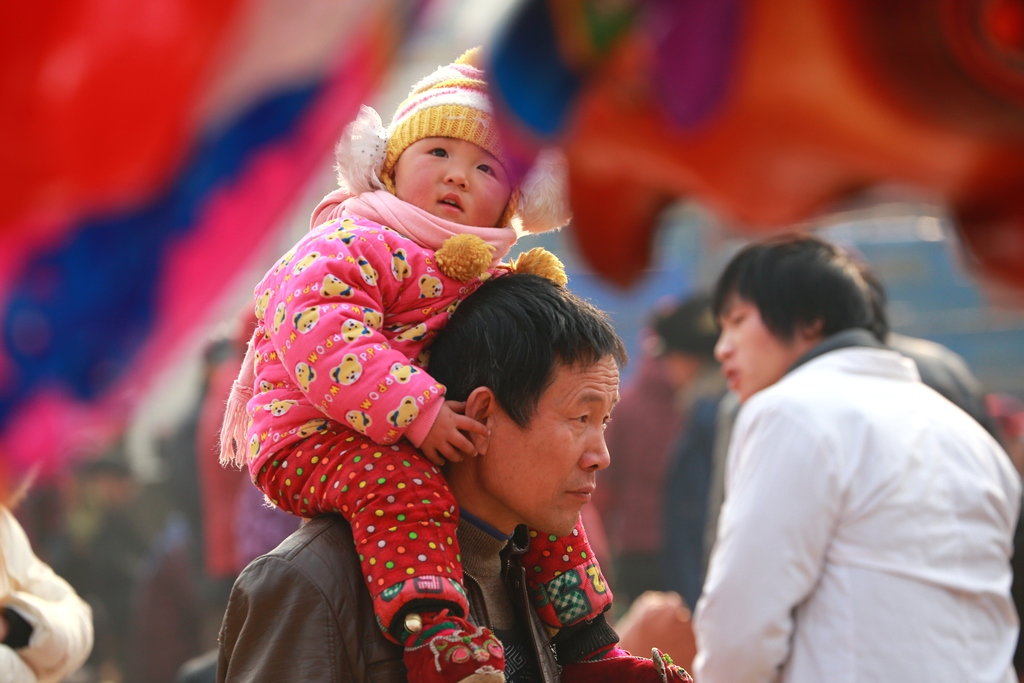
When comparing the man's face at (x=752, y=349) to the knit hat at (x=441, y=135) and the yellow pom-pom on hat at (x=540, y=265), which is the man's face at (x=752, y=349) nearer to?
the yellow pom-pom on hat at (x=540, y=265)

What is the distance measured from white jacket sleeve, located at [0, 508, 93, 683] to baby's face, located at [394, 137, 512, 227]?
1213mm

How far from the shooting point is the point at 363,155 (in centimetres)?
173

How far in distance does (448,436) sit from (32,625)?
1288 millimetres

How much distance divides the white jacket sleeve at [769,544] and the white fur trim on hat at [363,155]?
1.17 m

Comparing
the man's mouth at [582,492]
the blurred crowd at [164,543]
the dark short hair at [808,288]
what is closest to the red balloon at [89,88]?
the man's mouth at [582,492]

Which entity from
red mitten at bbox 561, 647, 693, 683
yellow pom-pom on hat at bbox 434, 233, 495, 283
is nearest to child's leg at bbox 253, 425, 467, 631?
yellow pom-pom on hat at bbox 434, 233, 495, 283

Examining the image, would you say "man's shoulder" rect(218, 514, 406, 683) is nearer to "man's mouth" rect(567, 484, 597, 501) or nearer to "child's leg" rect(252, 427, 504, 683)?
"child's leg" rect(252, 427, 504, 683)

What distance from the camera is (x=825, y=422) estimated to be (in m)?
2.43

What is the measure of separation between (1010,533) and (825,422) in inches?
21.9

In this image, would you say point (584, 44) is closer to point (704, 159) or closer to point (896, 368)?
point (704, 159)

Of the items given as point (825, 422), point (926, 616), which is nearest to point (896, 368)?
point (825, 422)

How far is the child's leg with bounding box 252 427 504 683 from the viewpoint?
1474 millimetres

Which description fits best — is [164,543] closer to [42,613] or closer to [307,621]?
[42,613]

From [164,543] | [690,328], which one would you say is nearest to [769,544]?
[690,328]
